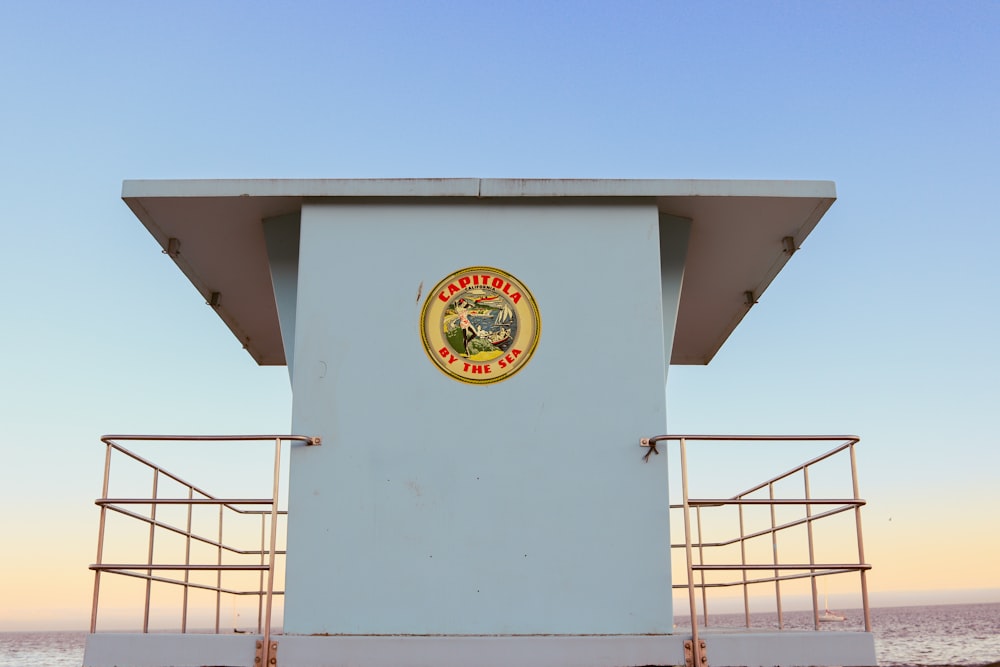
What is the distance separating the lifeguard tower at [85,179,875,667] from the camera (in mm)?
6547

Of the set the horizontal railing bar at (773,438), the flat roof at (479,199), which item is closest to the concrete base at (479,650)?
the horizontal railing bar at (773,438)

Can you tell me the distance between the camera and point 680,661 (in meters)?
6.49

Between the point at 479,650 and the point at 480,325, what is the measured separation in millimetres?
2198

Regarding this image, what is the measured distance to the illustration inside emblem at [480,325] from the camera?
732 centimetres

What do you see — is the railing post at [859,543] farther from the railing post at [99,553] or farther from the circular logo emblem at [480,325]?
the railing post at [99,553]

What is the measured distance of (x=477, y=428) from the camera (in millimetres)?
7156

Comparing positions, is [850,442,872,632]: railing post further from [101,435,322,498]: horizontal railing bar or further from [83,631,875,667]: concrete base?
[101,435,322,498]: horizontal railing bar

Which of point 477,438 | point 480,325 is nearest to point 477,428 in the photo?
point 477,438

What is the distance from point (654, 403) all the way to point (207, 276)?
4483 mm

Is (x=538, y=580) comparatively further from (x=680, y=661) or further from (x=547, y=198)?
(x=547, y=198)

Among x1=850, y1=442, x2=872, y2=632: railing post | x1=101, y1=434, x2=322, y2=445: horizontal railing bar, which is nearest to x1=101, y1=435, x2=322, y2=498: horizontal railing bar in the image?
x1=101, y1=434, x2=322, y2=445: horizontal railing bar

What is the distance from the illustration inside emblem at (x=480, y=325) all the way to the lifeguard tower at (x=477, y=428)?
1 cm

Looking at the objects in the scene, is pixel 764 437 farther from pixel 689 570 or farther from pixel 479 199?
pixel 479 199

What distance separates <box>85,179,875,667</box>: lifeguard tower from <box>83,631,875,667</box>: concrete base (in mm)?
13
